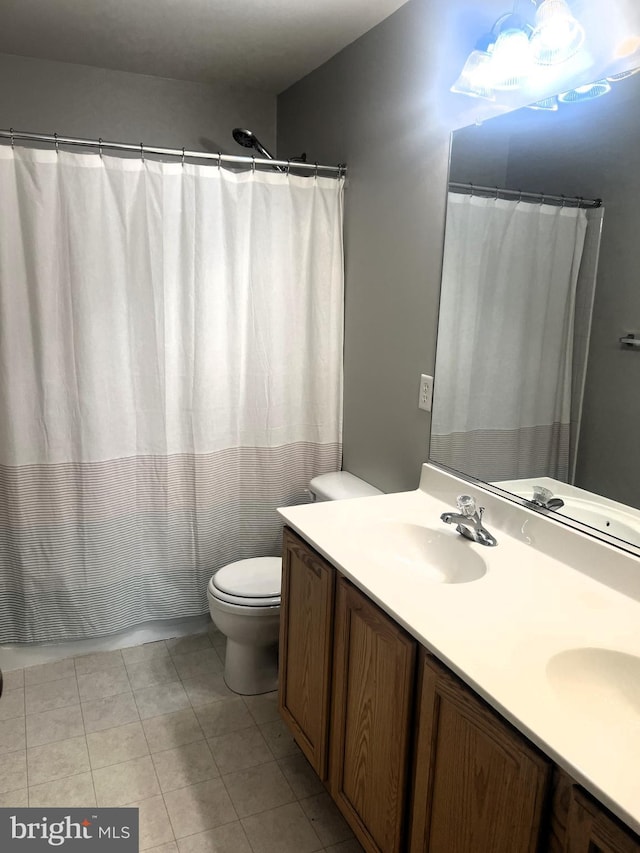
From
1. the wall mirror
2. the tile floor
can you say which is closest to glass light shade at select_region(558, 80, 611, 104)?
the wall mirror

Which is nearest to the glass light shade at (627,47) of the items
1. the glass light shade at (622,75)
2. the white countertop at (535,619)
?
the glass light shade at (622,75)

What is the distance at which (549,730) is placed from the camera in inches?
39.0

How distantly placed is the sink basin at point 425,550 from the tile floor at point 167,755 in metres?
0.80

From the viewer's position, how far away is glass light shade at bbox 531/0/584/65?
4.95 ft

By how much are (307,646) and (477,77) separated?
1.67 metres

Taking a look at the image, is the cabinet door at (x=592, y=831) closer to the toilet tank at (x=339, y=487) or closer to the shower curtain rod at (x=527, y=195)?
the shower curtain rod at (x=527, y=195)

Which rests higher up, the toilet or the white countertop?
the white countertop

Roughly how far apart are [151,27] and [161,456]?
160 centimetres

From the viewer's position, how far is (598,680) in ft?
3.98

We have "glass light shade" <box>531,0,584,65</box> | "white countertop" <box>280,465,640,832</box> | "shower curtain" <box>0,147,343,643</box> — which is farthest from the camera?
"shower curtain" <box>0,147,343,643</box>

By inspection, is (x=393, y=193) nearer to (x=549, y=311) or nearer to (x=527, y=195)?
(x=527, y=195)

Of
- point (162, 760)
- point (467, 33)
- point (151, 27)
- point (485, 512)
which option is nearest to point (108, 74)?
point (151, 27)

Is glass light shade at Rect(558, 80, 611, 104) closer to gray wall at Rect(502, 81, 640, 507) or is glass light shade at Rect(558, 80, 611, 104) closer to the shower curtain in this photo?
gray wall at Rect(502, 81, 640, 507)

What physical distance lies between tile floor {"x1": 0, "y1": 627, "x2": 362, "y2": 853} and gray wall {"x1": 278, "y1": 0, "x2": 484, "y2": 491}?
103 cm
